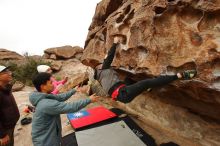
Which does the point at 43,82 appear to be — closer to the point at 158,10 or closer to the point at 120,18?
the point at 158,10

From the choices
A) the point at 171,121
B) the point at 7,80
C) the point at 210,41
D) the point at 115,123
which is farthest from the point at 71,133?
the point at 210,41

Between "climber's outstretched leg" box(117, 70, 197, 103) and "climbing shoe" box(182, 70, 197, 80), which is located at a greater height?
"climbing shoe" box(182, 70, 197, 80)

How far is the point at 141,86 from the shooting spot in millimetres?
3791

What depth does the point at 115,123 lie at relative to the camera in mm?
5566

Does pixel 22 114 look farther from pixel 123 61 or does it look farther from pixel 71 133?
pixel 123 61

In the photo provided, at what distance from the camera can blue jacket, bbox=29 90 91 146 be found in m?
3.09

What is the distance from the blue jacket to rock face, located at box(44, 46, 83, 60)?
17449mm

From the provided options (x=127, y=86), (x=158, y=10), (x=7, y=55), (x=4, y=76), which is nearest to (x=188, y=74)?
(x=127, y=86)

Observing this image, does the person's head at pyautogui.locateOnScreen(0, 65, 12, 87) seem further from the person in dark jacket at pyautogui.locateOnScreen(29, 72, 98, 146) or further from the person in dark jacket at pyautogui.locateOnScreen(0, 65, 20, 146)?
the person in dark jacket at pyautogui.locateOnScreen(29, 72, 98, 146)

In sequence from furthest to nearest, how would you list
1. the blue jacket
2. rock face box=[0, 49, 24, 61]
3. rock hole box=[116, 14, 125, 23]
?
rock face box=[0, 49, 24, 61], rock hole box=[116, 14, 125, 23], the blue jacket

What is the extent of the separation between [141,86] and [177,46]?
922 millimetres

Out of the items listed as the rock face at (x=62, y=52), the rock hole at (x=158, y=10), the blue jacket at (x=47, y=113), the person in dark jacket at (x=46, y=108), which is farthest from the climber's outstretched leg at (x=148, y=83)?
the rock face at (x=62, y=52)

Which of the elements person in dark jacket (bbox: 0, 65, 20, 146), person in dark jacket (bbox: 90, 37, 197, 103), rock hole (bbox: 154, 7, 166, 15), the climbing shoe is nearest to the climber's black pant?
person in dark jacket (bbox: 90, 37, 197, 103)

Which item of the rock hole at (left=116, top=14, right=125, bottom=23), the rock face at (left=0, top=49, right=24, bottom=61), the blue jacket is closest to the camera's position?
the blue jacket
